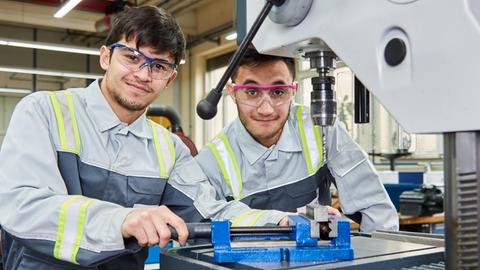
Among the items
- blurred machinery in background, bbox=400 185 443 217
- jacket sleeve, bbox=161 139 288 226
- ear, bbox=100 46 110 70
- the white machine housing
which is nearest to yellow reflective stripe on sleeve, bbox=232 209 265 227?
jacket sleeve, bbox=161 139 288 226

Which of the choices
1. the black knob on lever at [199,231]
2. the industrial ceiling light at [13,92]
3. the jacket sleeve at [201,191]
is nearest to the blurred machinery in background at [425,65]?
the black knob on lever at [199,231]

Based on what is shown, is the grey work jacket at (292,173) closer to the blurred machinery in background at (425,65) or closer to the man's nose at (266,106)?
the man's nose at (266,106)

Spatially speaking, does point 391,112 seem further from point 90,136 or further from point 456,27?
point 90,136

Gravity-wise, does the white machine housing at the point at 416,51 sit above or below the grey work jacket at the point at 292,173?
above

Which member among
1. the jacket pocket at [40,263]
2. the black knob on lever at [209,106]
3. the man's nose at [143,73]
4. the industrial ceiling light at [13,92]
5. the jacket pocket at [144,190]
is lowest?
the jacket pocket at [40,263]

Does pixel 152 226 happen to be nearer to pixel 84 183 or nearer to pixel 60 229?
pixel 60 229

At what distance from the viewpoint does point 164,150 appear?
140 centimetres

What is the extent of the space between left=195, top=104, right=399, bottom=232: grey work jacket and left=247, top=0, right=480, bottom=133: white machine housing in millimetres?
760

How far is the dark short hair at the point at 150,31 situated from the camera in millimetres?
1321

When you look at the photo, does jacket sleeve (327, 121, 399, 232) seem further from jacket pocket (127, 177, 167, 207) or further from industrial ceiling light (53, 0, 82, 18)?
industrial ceiling light (53, 0, 82, 18)

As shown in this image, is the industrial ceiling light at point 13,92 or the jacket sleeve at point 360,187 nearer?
the jacket sleeve at point 360,187

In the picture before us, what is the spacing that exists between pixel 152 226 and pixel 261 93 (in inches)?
26.5

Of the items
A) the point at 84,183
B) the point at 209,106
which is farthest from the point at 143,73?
the point at 209,106

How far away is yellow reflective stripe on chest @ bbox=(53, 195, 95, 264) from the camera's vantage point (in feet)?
2.89
